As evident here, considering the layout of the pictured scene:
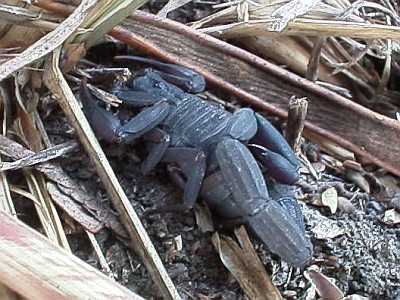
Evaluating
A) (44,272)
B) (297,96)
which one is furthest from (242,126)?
(44,272)

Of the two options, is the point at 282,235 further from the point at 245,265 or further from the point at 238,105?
the point at 238,105

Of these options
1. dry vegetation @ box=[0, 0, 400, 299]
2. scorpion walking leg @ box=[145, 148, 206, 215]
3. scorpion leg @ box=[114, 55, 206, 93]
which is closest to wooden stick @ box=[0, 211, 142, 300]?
dry vegetation @ box=[0, 0, 400, 299]

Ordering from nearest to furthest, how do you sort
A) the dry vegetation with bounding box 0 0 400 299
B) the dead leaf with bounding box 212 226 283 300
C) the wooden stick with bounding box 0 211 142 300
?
1. the wooden stick with bounding box 0 211 142 300
2. the dry vegetation with bounding box 0 0 400 299
3. the dead leaf with bounding box 212 226 283 300

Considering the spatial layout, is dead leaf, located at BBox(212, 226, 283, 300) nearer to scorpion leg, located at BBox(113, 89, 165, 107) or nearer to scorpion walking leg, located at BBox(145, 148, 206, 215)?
scorpion walking leg, located at BBox(145, 148, 206, 215)

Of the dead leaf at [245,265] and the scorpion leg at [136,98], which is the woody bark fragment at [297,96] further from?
the dead leaf at [245,265]

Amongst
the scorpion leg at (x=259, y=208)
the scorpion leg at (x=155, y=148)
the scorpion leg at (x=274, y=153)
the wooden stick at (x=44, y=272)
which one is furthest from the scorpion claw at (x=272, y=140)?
the wooden stick at (x=44, y=272)

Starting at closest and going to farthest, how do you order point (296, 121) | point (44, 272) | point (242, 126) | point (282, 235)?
point (44, 272) → point (282, 235) → point (242, 126) → point (296, 121)

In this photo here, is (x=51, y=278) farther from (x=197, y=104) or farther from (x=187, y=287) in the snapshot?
(x=197, y=104)
